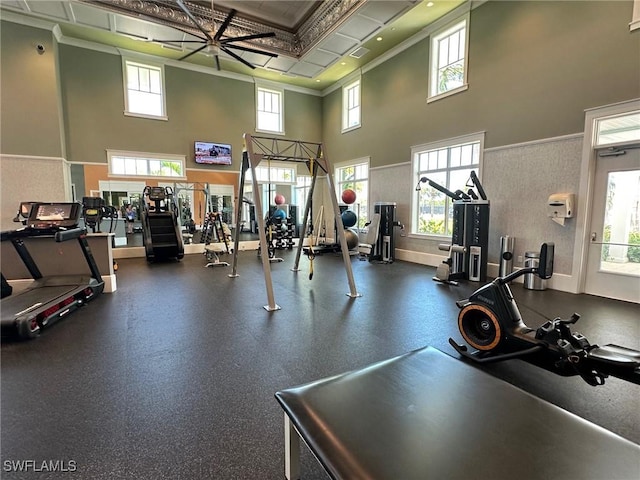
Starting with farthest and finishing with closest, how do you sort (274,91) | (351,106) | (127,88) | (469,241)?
1. (274,91)
2. (351,106)
3. (127,88)
4. (469,241)

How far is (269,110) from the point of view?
34.8 ft

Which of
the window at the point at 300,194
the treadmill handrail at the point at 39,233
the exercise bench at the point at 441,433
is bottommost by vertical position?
the exercise bench at the point at 441,433

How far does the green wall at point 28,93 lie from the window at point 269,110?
5.27 m

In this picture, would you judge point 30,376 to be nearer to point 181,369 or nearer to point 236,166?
point 181,369

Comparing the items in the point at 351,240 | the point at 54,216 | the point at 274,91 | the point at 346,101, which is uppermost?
the point at 274,91

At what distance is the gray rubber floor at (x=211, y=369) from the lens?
1.73 meters

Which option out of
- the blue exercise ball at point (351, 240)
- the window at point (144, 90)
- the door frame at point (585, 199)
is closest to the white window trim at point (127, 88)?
the window at point (144, 90)

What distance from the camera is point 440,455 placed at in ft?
3.87

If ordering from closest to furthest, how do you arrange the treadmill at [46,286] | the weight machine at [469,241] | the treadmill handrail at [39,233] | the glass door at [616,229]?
the treadmill at [46,286], the treadmill handrail at [39,233], the glass door at [616,229], the weight machine at [469,241]

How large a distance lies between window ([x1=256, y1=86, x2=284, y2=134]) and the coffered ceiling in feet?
5.03

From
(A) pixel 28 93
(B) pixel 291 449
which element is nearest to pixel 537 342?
(B) pixel 291 449

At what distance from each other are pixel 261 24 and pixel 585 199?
7863mm

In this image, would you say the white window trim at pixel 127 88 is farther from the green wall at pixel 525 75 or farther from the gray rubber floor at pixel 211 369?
the green wall at pixel 525 75

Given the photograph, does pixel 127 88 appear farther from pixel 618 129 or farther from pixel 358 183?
pixel 618 129
